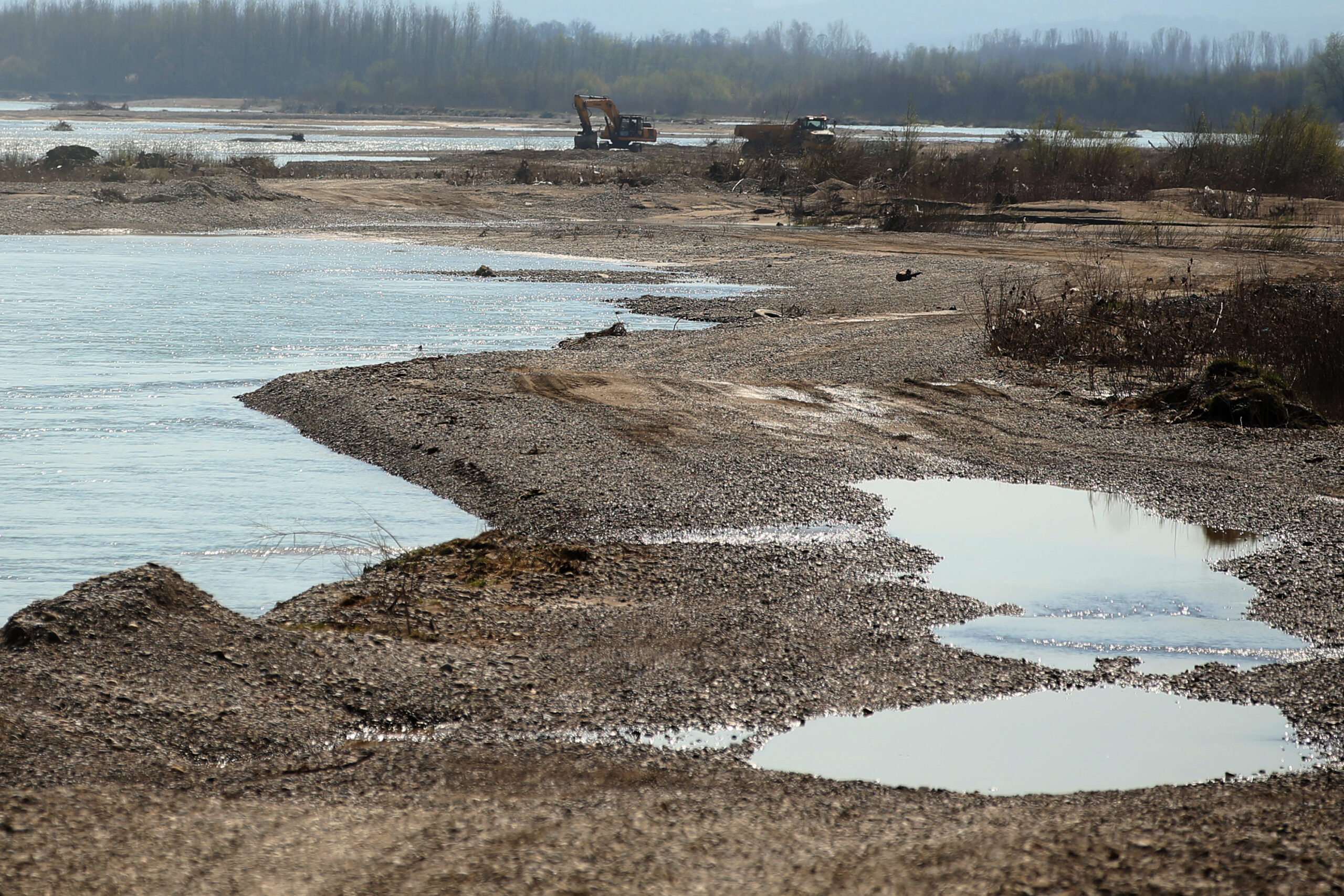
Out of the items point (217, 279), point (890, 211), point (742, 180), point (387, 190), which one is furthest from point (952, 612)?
point (742, 180)

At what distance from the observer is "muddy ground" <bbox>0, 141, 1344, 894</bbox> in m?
4.31

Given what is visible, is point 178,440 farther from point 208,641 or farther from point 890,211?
point 890,211

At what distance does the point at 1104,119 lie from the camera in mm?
162750

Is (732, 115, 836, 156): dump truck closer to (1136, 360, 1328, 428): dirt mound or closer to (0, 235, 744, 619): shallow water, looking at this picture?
(0, 235, 744, 619): shallow water

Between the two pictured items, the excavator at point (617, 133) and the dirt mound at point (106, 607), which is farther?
the excavator at point (617, 133)

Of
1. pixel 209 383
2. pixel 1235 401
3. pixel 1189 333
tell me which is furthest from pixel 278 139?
pixel 1235 401

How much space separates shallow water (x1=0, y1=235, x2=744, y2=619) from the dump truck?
31.4 m

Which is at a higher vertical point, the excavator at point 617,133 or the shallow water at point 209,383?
the excavator at point 617,133

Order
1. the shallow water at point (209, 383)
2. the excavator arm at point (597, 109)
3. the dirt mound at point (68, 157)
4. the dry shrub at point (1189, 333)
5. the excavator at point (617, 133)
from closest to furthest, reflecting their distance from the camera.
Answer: the shallow water at point (209, 383), the dry shrub at point (1189, 333), the dirt mound at point (68, 157), the excavator arm at point (597, 109), the excavator at point (617, 133)

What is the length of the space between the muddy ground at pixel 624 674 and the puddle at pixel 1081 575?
0.22m

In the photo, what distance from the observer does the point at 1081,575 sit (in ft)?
28.5

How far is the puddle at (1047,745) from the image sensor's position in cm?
556

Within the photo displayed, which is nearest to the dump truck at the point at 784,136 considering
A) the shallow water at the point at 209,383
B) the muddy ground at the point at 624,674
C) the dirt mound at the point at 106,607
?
the shallow water at the point at 209,383

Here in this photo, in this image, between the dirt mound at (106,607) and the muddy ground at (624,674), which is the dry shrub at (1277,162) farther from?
the dirt mound at (106,607)
